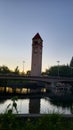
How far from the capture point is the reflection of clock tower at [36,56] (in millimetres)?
128375

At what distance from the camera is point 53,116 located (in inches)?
266

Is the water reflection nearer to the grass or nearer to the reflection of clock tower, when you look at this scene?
the grass

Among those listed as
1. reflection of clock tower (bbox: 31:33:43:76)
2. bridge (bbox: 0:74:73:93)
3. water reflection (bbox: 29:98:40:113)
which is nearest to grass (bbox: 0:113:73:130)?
water reflection (bbox: 29:98:40:113)

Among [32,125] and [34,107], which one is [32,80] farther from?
[32,125]

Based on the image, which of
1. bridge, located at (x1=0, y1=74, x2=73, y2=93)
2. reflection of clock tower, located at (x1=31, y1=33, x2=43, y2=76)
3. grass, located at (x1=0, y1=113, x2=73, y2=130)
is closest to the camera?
grass, located at (x1=0, y1=113, x2=73, y2=130)

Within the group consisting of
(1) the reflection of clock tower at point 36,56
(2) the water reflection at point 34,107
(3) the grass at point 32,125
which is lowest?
(2) the water reflection at point 34,107

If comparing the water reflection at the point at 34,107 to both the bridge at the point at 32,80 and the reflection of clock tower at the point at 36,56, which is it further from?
the reflection of clock tower at the point at 36,56

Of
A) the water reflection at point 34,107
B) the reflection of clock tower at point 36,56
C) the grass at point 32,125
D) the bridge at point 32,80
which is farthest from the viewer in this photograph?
the reflection of clock tower at point 36,56

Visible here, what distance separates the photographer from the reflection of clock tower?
128m

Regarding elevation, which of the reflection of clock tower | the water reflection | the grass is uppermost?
the reflection of clock tower

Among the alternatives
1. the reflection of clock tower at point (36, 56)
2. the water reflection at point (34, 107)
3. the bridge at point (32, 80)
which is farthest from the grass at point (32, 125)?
the reflection of clock tower at point (36, 56)

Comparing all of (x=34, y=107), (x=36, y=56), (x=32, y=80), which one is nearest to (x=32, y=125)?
(x=34, y=107)

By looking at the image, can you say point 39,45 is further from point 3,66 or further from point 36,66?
point 3,66

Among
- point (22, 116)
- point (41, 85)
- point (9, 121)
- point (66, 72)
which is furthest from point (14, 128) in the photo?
point (66, 72)
